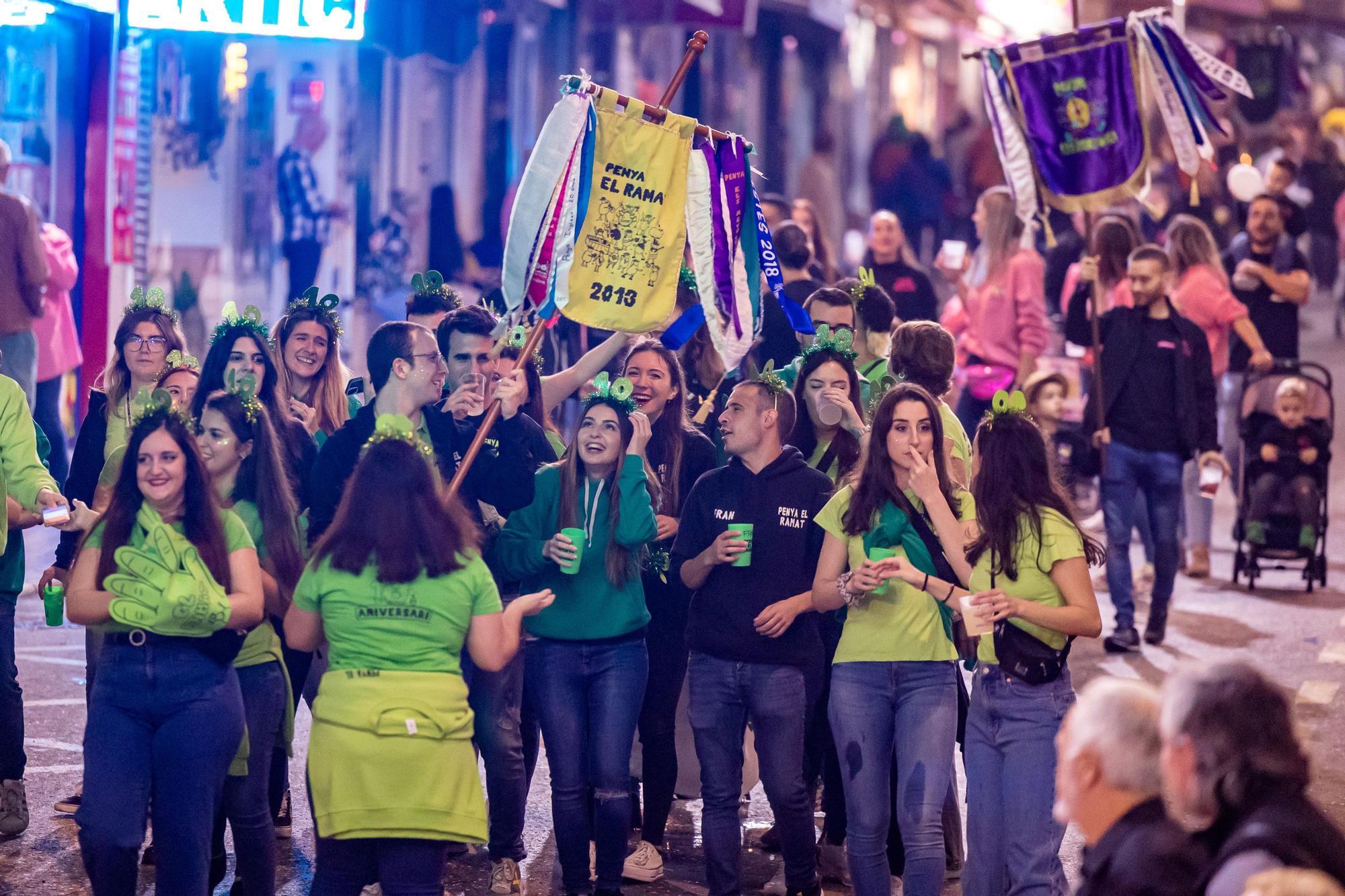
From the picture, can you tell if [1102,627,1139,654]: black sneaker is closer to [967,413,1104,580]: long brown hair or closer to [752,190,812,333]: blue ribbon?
[752,190,812,333]: blue ribbon

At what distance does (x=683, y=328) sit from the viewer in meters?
7.61

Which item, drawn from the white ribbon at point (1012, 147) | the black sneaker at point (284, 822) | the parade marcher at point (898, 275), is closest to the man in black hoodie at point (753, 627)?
the black sneaker at point (284, 822)

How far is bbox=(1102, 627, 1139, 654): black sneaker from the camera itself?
10328mm

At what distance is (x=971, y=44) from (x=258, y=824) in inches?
1210

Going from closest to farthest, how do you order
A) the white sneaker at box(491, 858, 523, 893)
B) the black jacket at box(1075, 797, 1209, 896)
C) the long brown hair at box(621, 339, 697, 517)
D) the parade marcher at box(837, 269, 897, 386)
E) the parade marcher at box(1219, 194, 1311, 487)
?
the black jacket at box(1075, 797, 1209, 896), the white sneaker at box(491, 858, 523, 893), the long brown hair at box(621, 339, 697, 517), the parade marcher at box(837, 269, 897, 386), the parade marcher at box(1219, 194, 1311, 487)

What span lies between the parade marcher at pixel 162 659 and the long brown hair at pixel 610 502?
1.31 m

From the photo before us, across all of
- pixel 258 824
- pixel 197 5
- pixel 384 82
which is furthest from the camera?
pixel 384 82

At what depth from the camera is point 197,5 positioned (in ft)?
40.2

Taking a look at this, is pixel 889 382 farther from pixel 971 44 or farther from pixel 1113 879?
pixel 971 44

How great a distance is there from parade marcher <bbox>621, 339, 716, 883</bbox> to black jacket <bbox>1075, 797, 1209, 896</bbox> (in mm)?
2928

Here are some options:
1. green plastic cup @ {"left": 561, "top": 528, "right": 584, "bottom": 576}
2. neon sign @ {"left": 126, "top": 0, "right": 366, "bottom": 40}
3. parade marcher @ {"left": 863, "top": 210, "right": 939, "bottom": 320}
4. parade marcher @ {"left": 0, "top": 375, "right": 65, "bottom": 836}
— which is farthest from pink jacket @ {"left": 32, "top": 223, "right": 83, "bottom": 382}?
green plastic cup @ {"left": 561, "top": 528, "right": 584, "bottom": 576}

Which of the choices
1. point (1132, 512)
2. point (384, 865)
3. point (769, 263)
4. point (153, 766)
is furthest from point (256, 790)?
point (1132, 512)

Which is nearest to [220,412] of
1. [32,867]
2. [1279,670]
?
[32,867]

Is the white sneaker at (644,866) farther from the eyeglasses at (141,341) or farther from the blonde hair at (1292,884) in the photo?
the blonde hair at (1292,884)
